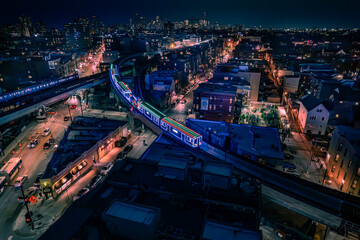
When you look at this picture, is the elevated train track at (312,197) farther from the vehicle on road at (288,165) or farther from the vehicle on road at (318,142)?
the vehicle on road at (318,142)

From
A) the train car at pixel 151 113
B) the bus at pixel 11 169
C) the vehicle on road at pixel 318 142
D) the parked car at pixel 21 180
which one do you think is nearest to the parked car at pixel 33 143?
the bus at pixel 11 169

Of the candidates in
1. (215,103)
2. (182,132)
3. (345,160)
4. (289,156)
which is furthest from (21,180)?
(345,160)

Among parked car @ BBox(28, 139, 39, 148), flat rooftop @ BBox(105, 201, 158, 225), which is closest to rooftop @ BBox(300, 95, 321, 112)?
flat rooftop @ BBox(105, 201, 158, 225)

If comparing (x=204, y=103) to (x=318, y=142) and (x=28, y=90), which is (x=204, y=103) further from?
(x=28, y=90)

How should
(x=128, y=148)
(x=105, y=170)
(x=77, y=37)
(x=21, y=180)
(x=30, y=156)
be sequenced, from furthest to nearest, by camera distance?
(x=77, y=37), (x=128, y=148), (x=30, y=156), (x=105, y=170), (x=21, y=180)

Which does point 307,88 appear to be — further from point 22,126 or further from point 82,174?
point 22,126

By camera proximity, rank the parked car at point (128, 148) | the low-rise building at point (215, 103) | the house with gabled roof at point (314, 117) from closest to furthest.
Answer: the parked car at point (128, 148) → the house with gabled roof at point (314, 117) → the low-rise building at point (215, 103)

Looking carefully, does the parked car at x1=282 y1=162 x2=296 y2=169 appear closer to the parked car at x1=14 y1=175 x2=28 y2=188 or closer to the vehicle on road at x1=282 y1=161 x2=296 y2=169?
the vehicle on road at x1=282 y1=161 x2=296 y2=169
